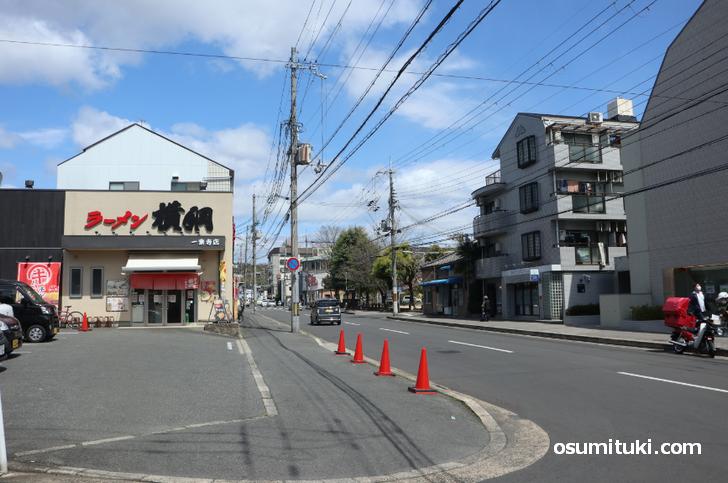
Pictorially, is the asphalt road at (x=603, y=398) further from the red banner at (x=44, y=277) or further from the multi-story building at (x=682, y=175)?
the red banner at (x=44, y=277)

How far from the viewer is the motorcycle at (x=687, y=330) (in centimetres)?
1502

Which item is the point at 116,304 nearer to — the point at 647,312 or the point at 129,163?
the point at 129,163

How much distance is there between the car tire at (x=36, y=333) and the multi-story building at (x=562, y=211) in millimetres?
26051

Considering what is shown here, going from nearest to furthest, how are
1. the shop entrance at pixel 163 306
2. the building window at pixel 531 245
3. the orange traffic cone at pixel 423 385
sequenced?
1. the orange traffic cone at pixel 423 385
2. the shop entrance at pixel 163 306
3. the building window at pixel 531 245

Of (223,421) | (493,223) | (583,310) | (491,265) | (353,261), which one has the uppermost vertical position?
(493,223)

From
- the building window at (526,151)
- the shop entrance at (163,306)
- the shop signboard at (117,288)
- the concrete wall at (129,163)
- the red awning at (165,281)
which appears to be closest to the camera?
the red awning at (165,281)

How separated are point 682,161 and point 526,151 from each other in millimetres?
12524

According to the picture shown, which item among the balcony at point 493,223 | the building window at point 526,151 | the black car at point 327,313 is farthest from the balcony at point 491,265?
the black car at point 327,313

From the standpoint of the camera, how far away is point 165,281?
27047 mm

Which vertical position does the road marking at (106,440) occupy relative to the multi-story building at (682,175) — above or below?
below

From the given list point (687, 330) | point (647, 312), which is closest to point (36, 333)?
point (687, 330)

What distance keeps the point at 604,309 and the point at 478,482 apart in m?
24.7

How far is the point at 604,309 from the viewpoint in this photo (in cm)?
2769

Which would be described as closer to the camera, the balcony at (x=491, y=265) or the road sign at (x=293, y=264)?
the road sign at (x=293, y=264)
